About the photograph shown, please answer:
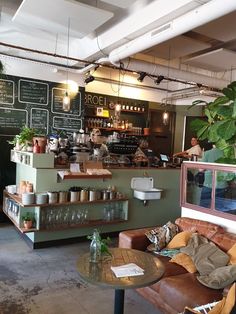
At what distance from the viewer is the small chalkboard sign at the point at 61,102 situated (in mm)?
6844

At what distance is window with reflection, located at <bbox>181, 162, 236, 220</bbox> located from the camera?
3561mm

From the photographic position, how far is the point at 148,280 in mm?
2176

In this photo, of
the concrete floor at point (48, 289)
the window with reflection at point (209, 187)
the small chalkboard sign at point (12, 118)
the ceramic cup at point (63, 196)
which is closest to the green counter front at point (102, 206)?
the ceramic cup at point (63, 196)

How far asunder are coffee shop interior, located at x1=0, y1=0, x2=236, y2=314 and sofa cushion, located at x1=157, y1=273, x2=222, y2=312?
8.8 inches

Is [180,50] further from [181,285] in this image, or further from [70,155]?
[181,285]

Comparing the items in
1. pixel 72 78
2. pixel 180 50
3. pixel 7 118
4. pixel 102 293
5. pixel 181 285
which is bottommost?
pixel 102 293

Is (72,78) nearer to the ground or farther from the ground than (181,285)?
farther from the ground

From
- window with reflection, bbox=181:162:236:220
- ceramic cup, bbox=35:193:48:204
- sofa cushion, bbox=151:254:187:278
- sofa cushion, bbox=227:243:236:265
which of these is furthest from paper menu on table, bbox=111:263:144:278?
ceramic cup, bbox=35:193:48:204

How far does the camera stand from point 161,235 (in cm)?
365

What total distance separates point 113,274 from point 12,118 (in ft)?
16.2

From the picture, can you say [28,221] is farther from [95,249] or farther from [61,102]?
[61,102]

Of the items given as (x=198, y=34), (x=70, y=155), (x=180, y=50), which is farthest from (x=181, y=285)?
(x=180, y=50)

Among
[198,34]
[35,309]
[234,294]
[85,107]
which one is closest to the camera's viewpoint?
[234,294]

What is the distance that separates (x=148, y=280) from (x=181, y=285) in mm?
612
